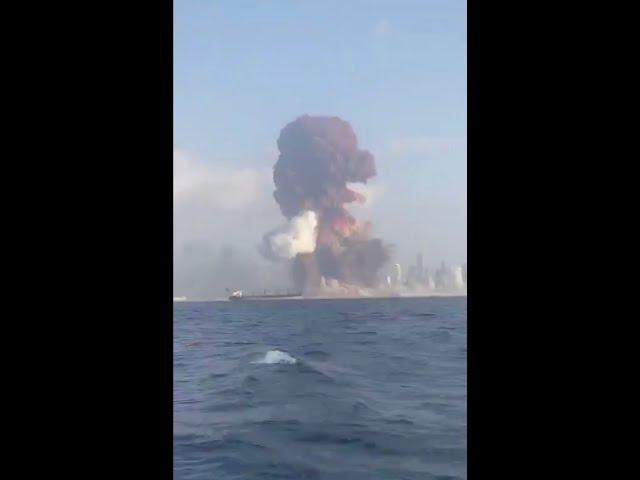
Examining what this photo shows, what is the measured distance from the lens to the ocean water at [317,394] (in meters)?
9.16

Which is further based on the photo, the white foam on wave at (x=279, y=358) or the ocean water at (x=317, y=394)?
the white foam on wave at (x=279, y=358)

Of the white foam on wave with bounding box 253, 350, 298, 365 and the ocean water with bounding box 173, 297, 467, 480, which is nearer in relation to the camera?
the ocean water with bounding box 173, 297, 467, 480

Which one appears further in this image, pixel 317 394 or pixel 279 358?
pixel 279 358

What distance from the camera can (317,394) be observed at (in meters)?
12.4

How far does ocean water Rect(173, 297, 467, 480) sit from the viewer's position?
30.1 ft
